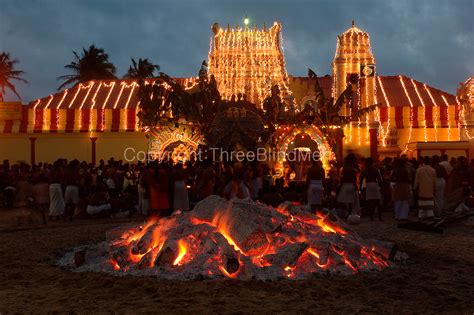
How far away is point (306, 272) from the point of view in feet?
19.9

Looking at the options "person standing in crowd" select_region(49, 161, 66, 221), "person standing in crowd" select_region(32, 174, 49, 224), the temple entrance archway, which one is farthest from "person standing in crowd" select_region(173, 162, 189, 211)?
the temple entrance archway

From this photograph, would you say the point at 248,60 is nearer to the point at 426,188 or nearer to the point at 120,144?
the point at 120,144

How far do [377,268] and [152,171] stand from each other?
5351 mm

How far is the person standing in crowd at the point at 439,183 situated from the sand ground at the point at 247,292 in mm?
4426

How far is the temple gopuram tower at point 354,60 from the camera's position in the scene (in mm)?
24781

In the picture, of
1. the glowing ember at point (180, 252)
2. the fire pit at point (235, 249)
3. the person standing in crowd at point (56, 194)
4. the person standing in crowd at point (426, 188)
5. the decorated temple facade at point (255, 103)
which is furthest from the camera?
the decorated temple facade at point (255, 103)

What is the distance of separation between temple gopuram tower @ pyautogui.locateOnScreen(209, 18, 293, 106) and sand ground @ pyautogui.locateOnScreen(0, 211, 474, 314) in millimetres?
15860

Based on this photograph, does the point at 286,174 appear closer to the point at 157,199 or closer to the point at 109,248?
the point at 157,199

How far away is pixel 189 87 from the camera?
26828 mm

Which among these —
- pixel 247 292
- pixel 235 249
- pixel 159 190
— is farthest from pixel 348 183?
pixel 247 292

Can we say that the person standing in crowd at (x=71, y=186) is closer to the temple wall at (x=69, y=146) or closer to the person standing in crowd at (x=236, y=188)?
the person standing in crowd at (x=236, y=188)

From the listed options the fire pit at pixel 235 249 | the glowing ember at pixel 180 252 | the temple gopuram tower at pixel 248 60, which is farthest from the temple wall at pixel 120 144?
the glowing ember at pixel 180 252

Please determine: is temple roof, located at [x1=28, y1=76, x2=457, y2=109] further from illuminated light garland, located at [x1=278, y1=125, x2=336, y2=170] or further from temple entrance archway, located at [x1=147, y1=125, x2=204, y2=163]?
illuminated light garland, located at [x1=278, y1=125, x2=336, y2=170]

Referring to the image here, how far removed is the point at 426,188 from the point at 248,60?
12653 millimetres
